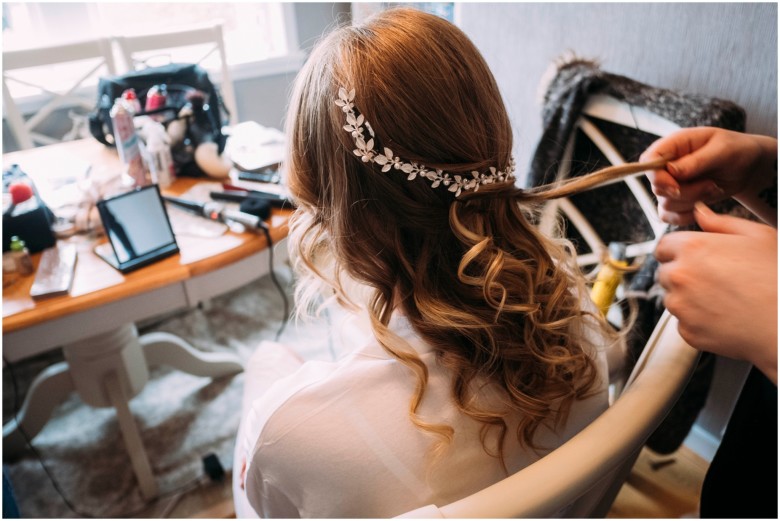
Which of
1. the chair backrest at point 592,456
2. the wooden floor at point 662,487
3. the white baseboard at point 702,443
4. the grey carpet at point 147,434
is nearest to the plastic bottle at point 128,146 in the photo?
the grey carpet at point 147,434

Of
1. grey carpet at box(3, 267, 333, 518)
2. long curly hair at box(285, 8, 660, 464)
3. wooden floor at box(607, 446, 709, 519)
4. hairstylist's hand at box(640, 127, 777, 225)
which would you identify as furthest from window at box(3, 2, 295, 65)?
wooden floor at box(607, 446, 709, 519)

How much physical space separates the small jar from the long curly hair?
2.17 ft

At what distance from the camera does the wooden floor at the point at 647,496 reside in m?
1.45

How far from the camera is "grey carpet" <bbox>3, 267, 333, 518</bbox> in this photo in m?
1.52

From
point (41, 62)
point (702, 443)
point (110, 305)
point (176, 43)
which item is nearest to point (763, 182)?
point (702, 443)

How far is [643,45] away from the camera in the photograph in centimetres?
136

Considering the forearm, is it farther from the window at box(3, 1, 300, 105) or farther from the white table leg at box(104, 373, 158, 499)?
the window at box(3, 1, 300, 105)

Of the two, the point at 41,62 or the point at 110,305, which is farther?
the point at 41,62

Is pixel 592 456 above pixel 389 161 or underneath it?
underneath

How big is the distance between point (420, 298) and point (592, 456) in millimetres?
A: 271

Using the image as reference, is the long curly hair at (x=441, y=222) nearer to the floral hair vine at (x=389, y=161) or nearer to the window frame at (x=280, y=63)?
the floral hair vine at (x=389, y=161)

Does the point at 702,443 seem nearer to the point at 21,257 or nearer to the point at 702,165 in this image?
the point at 702,165

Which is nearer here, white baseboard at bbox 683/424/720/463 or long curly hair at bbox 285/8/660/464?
long curly hair at bbox 285/8/660/464

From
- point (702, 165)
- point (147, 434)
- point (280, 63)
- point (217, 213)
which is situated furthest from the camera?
point (280, 63)
